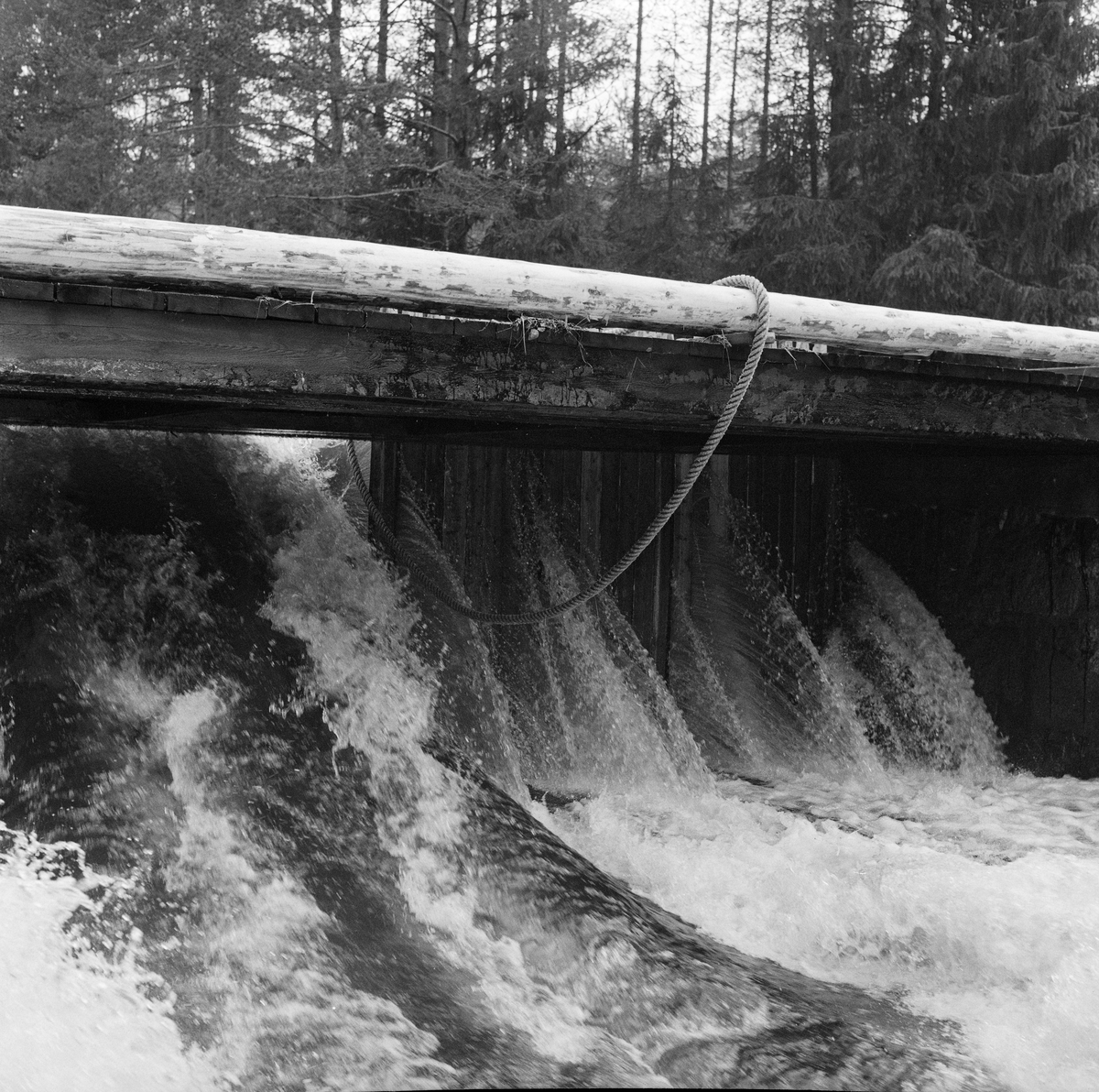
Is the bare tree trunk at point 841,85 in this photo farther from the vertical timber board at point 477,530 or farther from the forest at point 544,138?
the vertical timber board at point 477,530


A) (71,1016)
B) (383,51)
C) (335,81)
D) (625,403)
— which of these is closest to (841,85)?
(383,51)

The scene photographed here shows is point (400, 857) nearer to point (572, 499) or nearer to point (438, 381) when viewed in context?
point (438, 381)

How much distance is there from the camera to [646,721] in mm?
5609

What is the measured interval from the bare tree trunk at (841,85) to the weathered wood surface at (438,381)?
840 cm

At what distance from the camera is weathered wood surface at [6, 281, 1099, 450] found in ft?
9.82

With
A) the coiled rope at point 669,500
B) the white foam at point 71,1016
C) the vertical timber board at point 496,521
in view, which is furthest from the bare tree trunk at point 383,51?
the white foam at point 71,1016

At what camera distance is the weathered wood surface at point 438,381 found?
2.99 meters

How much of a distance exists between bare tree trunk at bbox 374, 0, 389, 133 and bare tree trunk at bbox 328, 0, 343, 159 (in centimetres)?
39

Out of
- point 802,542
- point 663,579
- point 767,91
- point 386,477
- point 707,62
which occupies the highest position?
point 707,62

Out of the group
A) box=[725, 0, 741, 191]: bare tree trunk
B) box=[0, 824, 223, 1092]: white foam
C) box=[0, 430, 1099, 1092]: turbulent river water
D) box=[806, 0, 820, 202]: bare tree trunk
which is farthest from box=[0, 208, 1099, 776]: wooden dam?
box=[725, 0, 741, 191]: bare tree trunk

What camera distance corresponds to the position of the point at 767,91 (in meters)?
15.4

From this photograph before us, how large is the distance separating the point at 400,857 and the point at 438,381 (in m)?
1.41

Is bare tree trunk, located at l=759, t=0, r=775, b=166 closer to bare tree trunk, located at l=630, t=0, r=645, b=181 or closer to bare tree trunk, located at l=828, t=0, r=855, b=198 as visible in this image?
bare tree trunk, located at l=828, t=0, r=855, b=198

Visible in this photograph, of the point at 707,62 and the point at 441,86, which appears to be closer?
the point at 441,86
